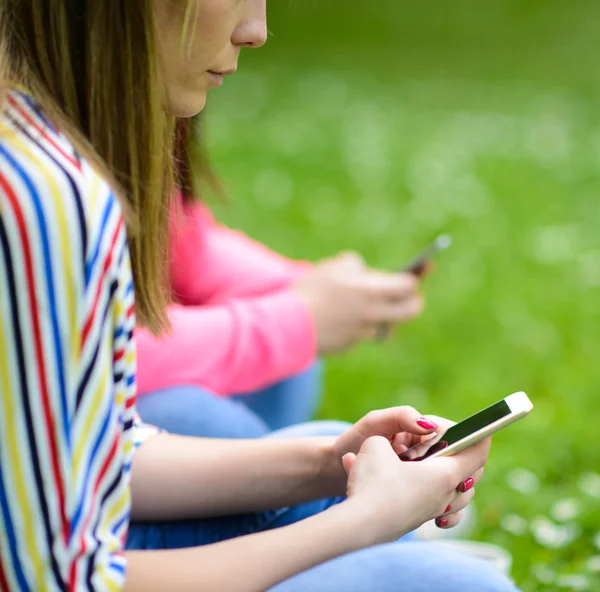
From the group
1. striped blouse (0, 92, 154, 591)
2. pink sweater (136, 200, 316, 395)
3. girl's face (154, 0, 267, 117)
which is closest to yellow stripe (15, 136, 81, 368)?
striped blouse (0, 92, 154, 591)

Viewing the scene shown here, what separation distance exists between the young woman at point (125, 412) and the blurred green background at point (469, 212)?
355 millimetres

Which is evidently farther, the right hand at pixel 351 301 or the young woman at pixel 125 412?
the right hand at pixel 351 301

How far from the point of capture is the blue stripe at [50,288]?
0.80 metres

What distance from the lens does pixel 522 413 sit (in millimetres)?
1014

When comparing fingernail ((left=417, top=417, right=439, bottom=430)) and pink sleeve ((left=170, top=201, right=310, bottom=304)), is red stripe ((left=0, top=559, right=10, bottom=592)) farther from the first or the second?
pink sleeve ((left=170, top=201, right=310, bottom=304))

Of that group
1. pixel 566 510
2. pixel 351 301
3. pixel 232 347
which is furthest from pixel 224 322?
pixel 566 510

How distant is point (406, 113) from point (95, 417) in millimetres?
4953

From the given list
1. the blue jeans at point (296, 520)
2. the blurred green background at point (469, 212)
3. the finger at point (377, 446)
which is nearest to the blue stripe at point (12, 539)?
Result: the blue jeans at point (296, 520)

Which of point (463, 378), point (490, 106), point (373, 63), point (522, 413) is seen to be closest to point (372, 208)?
point (463, 378)

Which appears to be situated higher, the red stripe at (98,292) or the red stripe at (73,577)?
the red stripe at (98,292)

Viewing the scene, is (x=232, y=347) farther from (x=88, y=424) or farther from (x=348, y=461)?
(x=88, y=424)

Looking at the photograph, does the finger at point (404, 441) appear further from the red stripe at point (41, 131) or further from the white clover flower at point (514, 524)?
the white clover flower at point (514, 524)

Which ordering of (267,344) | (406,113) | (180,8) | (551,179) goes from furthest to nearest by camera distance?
(406,113), (551,179), (267,344), (180,8)

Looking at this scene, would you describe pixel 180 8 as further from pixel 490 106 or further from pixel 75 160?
pixel 490 106
